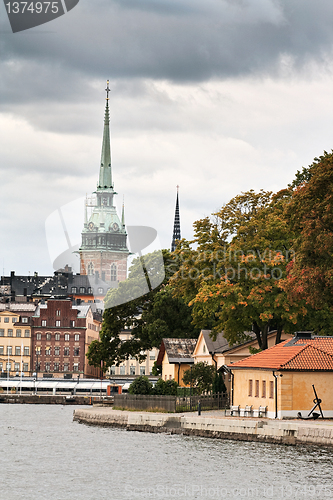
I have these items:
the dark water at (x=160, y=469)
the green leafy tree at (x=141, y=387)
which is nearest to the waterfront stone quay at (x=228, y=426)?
the dark water at (x=160, y=469)

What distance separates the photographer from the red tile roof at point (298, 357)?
51.9 m

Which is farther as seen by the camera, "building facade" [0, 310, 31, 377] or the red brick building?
"building facade" [0, 310, 31, 377]

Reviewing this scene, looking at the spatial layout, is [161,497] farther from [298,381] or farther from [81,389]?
[81,389]

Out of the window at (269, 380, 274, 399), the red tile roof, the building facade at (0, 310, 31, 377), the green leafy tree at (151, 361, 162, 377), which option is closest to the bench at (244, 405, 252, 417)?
the window at (269, 380, 274, 399)

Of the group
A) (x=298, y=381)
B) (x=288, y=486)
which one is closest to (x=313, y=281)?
(x=298, y=381)

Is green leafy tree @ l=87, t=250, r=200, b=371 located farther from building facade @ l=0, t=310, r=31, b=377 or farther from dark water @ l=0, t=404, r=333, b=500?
building facade @ l=0, t=310, r=31, b=377

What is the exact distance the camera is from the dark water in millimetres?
34219

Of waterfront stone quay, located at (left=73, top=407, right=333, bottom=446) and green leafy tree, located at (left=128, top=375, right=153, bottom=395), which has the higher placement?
green leafy tree, located at (left=128, top=375, right=153, bottom=395)

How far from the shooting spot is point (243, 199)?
6806 centimetres

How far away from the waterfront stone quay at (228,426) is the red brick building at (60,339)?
128558mm

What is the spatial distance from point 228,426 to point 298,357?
20.3 ft

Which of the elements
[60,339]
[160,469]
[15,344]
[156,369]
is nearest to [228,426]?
[160,469]

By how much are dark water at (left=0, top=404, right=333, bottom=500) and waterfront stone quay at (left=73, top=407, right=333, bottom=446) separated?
760mm

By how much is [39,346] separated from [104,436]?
5454 inches
